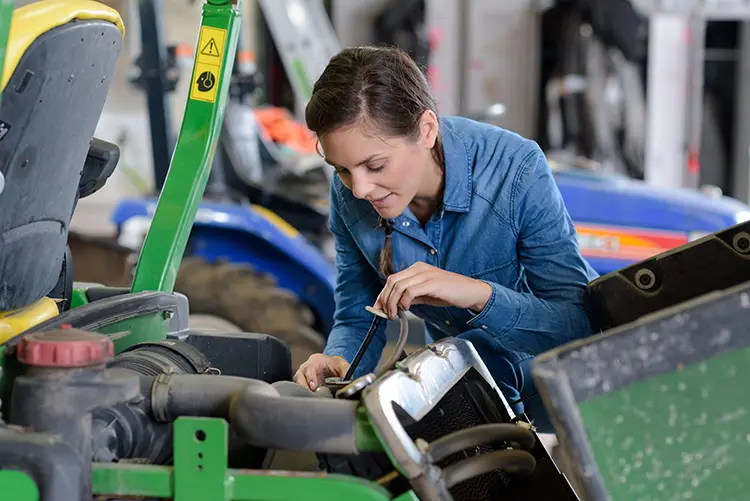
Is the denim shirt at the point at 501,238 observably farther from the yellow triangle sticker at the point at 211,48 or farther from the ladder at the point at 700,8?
the ladder at the point at 700,8

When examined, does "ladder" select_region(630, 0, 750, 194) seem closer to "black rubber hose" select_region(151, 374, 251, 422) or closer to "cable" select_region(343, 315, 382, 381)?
"cable" select_region(343, 315, 382, 381)

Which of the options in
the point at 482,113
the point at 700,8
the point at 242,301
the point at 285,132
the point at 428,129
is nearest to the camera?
the point at 428,129

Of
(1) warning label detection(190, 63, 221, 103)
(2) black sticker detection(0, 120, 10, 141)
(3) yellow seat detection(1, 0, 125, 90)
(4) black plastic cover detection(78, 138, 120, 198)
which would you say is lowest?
(4) black plastic cover detection(78, 138, 120, 198)

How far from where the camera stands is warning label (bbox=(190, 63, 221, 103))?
81.4 inches

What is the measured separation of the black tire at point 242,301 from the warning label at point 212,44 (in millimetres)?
2018

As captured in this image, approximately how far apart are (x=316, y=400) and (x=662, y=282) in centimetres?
73

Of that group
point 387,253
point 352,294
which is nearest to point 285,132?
point 352,294

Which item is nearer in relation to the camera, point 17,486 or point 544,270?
point 17,486

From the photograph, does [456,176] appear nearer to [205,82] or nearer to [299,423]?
[205,82]

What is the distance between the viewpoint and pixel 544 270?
6.42 ft

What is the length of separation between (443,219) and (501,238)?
118 mm

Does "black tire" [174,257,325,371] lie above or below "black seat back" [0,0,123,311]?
below

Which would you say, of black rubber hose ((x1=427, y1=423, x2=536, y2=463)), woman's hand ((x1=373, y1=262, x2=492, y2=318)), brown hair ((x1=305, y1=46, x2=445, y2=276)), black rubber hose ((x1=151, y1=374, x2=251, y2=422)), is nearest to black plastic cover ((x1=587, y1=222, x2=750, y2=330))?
woman's hand ((x1=373, y1=262, x2=492, y2=318))

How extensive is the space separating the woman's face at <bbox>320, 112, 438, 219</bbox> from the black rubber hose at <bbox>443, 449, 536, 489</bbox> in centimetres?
51
